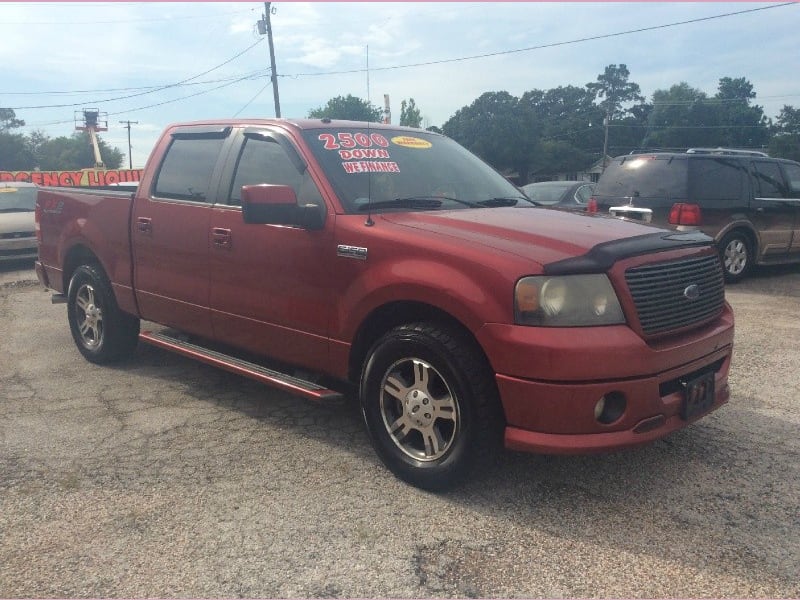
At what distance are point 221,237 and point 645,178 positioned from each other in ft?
22.0

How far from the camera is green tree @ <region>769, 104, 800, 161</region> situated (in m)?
56.9

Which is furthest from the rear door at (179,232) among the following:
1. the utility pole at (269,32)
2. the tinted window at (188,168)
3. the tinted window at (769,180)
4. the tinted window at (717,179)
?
the utility pole at (269,32)

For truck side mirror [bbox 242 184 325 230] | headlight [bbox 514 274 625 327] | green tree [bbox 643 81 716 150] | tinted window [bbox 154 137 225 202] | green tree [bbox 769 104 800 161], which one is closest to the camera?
headlight [bbox 514 274 625 327]

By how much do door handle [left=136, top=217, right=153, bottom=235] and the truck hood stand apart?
6.58 feet

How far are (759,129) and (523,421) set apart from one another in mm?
78084

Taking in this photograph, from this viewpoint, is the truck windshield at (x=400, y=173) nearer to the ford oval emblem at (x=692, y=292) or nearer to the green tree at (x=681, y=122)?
the ford oval emblem at (x=692, y=292)

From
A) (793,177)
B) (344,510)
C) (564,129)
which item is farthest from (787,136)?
(344,510)

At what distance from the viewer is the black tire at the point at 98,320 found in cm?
544

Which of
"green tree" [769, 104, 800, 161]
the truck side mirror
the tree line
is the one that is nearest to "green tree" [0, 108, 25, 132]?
the tree line

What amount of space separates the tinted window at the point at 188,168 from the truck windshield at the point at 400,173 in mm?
881

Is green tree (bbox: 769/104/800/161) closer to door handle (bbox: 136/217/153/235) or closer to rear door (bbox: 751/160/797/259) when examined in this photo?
rear door (bbox: 751/160/797/259)

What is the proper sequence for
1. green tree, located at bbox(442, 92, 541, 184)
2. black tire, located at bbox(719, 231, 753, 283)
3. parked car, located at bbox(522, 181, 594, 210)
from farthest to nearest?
green tree, located at bbox(442, 92, 541, 184), parked car, located at bbox(522, 181, 594, 210), black tire, located at bbox(719, 231, 753, 283)

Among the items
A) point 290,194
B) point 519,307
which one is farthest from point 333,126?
point 519,307

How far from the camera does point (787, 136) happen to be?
6062cm
